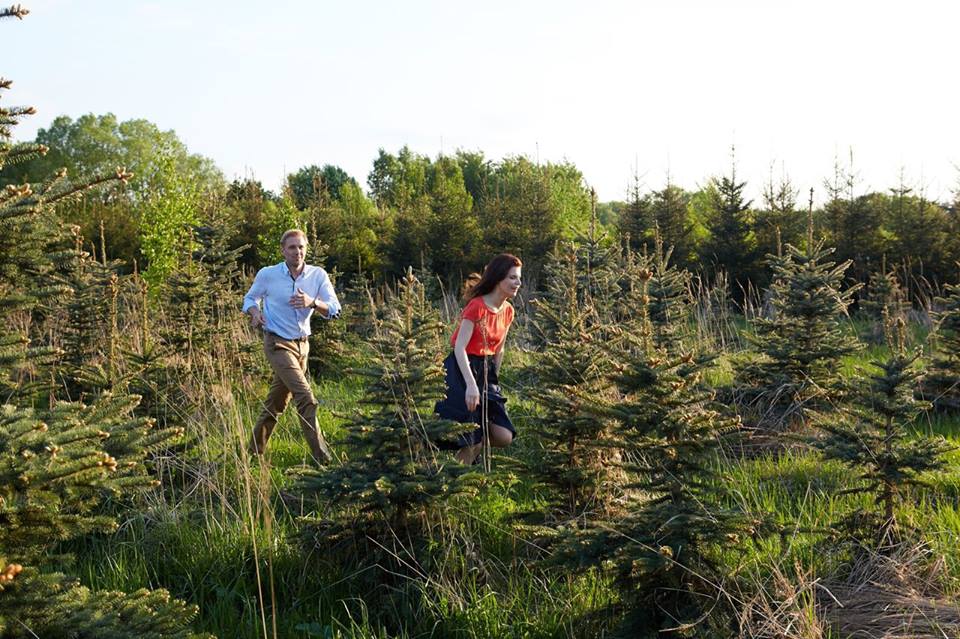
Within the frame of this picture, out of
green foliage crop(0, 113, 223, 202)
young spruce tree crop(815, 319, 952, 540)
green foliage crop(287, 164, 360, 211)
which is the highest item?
green foliage crop(0, 113, 223, 202)

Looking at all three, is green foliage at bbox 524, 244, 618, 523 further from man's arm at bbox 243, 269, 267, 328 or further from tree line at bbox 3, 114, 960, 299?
tree line at bbox 3, 114, 960, 299

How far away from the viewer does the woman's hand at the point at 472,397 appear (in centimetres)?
557

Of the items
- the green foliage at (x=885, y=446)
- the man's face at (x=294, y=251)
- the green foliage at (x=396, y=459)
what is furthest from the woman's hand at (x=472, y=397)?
the green foliage at (x=885, y=446)

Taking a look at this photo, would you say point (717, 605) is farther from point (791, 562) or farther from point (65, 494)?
point (65, 494)

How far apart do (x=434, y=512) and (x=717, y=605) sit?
163 cm

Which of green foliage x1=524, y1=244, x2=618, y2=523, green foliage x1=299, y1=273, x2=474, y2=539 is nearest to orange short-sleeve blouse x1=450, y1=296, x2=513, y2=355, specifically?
green foliage x1=524, y1=244, x2=618, y2=523

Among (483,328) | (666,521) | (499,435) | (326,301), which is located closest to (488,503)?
(499,435)

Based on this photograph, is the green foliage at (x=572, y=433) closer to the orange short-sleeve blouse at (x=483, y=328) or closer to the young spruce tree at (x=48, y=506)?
the orange short-sleeve blouse at (x=483, y=328)

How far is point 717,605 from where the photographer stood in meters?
3.30

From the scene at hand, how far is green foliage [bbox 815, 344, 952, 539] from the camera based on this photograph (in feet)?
12.7

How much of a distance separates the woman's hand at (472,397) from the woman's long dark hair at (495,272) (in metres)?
0.74

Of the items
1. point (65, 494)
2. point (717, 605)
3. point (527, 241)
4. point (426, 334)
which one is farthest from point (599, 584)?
point (527, 241)

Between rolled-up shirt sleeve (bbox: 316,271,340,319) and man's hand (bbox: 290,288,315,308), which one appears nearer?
man's hand (bbox: 290,288,315,308)

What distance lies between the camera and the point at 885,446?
3939 mm
